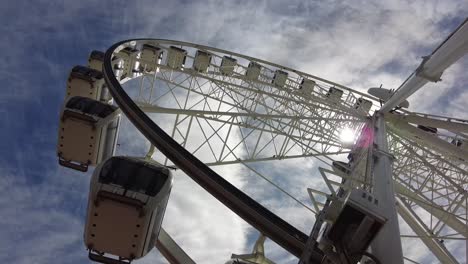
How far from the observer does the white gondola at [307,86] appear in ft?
71.9

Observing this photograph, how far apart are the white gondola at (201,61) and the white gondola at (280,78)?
409 cm

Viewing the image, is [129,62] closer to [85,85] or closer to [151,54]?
[151,54]

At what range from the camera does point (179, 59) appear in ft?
64.5

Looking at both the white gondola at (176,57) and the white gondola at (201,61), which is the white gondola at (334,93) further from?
the white gondola at (176,57)

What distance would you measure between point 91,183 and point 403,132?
13722 mm

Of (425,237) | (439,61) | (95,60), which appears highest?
(439,61)

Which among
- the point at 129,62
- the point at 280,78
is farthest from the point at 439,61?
the point at 280,78

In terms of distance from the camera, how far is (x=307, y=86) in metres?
22.1

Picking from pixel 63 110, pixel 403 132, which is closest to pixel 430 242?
pixel 403 132

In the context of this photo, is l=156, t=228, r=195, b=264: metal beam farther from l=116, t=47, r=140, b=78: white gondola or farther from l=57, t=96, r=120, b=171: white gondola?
l=116, t=47, r=140, b=78: white gondola

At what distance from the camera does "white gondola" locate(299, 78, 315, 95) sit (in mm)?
21922

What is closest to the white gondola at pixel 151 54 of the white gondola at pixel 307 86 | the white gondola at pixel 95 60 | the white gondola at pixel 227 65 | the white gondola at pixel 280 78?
the white gondola at pixel 95 60

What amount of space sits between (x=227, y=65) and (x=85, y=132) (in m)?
13.1

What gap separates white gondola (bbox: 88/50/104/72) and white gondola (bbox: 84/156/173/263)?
9.90 meters
